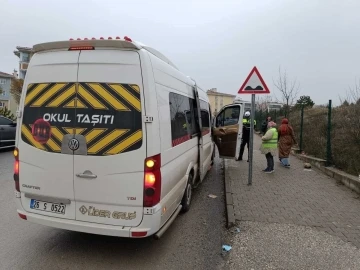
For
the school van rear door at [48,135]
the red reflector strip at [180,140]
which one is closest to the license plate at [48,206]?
the school van rear door at [48,135]

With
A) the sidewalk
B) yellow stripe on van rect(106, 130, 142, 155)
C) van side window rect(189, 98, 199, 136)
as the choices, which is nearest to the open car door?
the sidewalk

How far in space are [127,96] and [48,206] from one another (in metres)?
1.67

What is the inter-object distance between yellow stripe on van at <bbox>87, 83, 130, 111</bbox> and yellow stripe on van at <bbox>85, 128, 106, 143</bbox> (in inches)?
11.9

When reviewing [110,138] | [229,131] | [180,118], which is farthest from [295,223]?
[229,131]

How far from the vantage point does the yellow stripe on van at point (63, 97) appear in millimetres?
3361

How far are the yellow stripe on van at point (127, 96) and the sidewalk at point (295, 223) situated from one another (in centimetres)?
228

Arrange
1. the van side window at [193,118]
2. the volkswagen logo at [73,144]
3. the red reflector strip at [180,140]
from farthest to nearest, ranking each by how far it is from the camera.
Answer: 1. the van side window at [193,118]
2. the red reflector strip at [180,140]
3. the volkswagen logo at [73,144]

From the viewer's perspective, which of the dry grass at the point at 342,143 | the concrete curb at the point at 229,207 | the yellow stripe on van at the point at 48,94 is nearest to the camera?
the yellow stripe on van at the point at 48,94

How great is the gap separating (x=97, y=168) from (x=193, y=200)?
3.41 metres

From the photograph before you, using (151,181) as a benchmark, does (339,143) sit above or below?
below

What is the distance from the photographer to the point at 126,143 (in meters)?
3.23

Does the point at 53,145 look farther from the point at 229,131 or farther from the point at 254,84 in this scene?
the point at 229,131

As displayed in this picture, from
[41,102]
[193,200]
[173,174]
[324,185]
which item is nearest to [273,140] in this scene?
[324,185]

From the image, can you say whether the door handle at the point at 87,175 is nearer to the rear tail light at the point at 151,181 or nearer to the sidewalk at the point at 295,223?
the rear tail light at the point at 151,181
